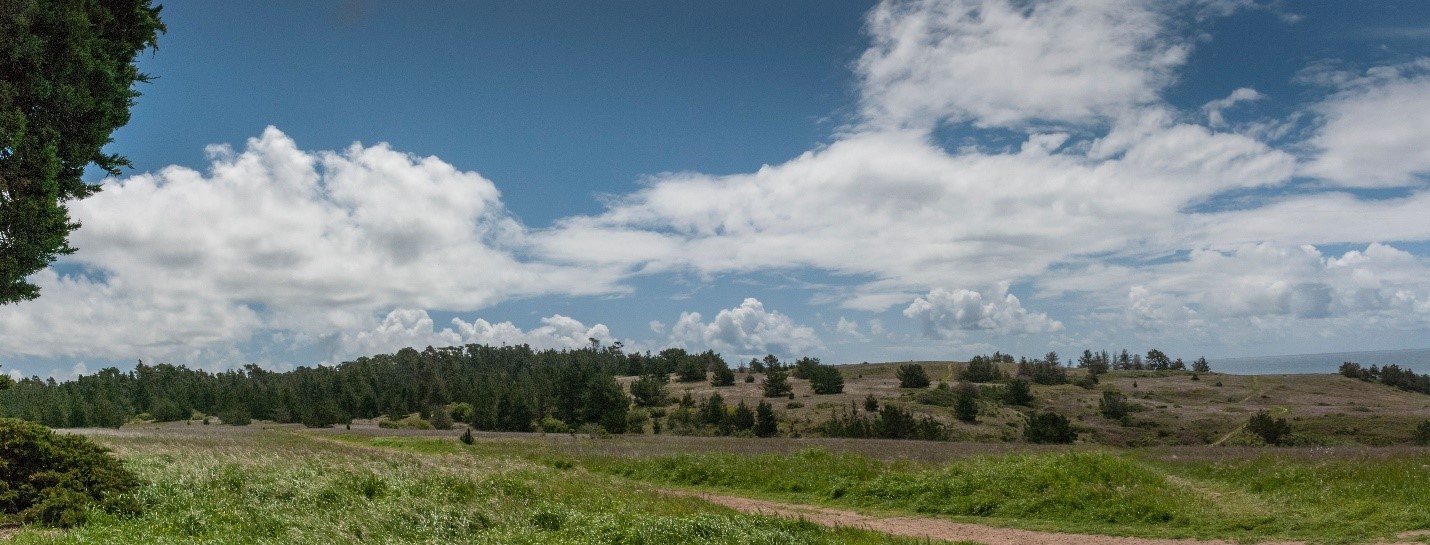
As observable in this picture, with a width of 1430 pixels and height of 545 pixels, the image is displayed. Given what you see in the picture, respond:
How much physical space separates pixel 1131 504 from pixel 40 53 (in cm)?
2602

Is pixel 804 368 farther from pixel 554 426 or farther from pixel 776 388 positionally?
pixel 554 426

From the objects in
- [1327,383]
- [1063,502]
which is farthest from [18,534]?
[1327,383]

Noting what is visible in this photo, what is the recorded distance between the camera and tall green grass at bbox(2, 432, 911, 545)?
1189 cm

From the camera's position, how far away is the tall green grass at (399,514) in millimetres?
11891

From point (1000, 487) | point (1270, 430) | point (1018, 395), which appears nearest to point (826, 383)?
point (1018, 395)

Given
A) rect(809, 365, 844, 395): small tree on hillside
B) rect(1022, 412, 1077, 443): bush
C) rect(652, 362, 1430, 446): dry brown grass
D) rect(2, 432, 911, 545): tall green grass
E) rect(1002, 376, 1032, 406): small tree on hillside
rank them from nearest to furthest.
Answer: rect(2, 432, 911, 545): tall green grass, rect(1022, 412, 1077, 443): bush, rect(652, 362, 1430, 446): dry brown grass, rect(1002, 376, 1032, 406): small tree on hillside, rect(809, 365, 844, 395): small tree on hillside

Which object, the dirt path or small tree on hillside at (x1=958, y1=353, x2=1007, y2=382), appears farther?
small tree on hillside at (x1=958, y1=353, x2=1007, y2=382)

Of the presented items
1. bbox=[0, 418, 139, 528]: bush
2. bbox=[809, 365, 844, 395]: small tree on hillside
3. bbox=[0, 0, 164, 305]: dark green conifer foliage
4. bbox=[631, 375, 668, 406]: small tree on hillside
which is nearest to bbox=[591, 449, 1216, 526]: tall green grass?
bbox=[0, 418, 139, 528]: bush

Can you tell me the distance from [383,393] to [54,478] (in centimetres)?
11337

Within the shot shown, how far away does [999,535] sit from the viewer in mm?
15344

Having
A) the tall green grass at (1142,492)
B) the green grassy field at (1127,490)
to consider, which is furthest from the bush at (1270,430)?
the tall green grass at (1142,492)

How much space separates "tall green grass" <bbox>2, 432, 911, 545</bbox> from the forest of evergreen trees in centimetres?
5035

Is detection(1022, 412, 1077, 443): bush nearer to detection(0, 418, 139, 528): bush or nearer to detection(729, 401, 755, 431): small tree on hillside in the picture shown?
detection(729, 401, 755, 431): small tree on hillside

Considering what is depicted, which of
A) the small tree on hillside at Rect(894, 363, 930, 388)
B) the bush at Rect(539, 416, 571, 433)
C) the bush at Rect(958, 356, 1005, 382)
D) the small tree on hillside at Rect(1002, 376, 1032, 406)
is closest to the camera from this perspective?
the bush at Rect(539, 416, 571, 433)
